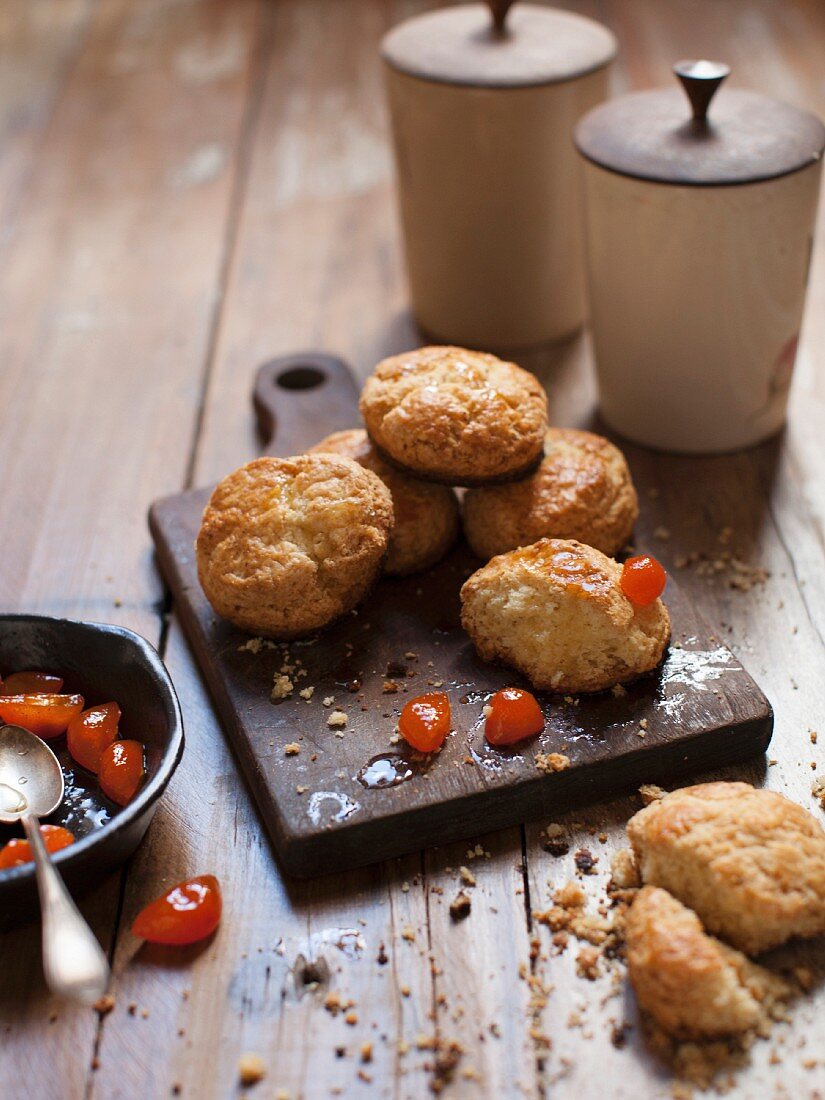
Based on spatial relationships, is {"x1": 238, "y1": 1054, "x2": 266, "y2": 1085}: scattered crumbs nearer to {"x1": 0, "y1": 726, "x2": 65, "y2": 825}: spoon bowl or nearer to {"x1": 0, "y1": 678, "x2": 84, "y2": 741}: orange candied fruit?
{"x1": 0, "y1": 726, "x2": 65, "y2": 825}: spoon bowl

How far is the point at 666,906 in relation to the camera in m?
1.14

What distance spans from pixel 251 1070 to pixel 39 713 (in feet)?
1.70

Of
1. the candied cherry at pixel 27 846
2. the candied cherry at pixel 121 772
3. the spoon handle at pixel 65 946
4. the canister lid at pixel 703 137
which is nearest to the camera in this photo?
the spoon handle at pixel 65 946

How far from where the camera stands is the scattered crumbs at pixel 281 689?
1434mm

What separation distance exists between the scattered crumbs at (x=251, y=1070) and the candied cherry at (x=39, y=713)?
1.59 ft

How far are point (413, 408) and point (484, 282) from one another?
785mm

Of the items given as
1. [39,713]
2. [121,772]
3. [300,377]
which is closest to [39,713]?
[39,713]

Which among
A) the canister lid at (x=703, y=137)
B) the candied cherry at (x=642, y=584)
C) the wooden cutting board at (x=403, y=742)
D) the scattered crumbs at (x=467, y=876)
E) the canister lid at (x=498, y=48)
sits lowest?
the scattered crumbs at (x=467, y=876)

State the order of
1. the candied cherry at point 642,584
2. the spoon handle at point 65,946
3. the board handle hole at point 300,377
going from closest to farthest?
the spoon handle at point 65,946 → the candied cherry at point 642,584 → the board handle hole at point 300,377

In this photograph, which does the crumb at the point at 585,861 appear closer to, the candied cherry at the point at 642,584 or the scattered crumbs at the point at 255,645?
the candied cherry at the point at 642,584

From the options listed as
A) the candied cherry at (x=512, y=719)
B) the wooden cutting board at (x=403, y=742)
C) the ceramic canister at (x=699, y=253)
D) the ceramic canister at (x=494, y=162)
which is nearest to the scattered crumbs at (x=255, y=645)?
the wooden cutting board at (x=403, y=742)

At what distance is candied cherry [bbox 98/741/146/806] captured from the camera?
51.7 inches

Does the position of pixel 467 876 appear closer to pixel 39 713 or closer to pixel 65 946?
pixel 65 946

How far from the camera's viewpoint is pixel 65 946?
110 cm
